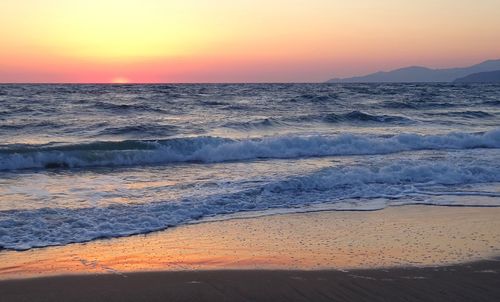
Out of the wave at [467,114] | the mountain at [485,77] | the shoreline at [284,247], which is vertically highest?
the mountain at [485,77]

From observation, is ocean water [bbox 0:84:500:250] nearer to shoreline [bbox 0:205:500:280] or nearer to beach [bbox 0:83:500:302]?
beach [bbox 0:83:500:302]

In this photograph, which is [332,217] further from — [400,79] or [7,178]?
[400,79]

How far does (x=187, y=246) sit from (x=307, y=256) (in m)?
1.58

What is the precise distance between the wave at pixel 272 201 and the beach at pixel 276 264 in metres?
0.52

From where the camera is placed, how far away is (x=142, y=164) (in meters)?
15.2

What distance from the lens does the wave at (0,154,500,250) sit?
7492 millimetres

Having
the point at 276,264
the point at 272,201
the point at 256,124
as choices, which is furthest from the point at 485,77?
the point at 276,264

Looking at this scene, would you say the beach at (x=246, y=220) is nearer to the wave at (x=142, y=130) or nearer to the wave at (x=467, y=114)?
the wave at (x=142, y=130)

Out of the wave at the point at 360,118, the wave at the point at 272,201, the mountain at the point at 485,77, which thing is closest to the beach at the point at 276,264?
the wave at the point at 272,201

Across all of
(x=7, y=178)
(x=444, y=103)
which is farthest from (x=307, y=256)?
(x=444, y=103)

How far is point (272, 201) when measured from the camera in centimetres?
978

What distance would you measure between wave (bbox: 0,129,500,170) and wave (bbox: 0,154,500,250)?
3.98m

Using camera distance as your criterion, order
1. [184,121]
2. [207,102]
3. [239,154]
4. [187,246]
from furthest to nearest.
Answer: [207,102], [184,121], [239,154], [187,246]

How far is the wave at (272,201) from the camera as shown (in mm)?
7492
